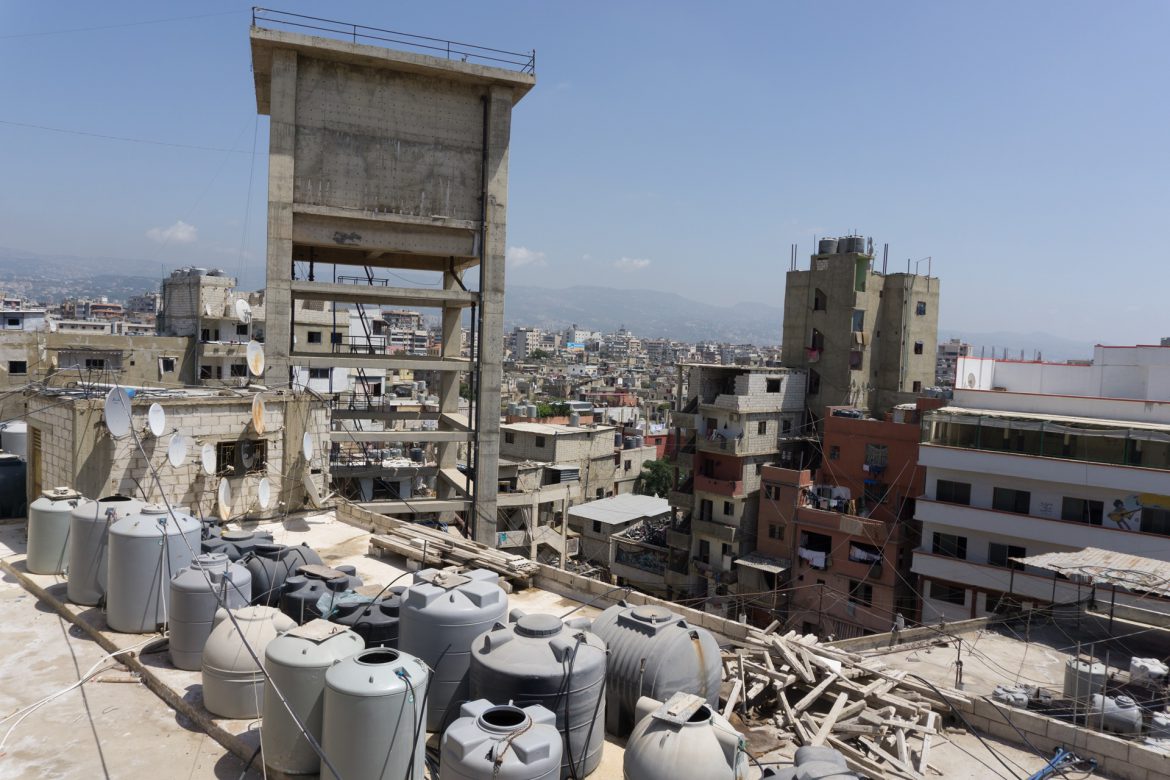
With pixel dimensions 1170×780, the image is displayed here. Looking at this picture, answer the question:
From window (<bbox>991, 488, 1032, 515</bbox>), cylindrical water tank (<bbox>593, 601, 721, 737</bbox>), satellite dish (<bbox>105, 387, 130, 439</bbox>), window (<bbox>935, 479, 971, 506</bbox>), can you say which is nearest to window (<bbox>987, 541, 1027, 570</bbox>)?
window (<bbox>991, 488, 1032, 515</bbox>)

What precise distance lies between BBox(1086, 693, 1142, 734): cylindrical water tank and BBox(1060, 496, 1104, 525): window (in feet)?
68.9

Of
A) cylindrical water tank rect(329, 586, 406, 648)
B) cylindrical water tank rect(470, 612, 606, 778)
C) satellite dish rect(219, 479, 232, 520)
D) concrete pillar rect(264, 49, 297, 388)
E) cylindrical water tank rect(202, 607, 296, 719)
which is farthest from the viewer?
concrete pillar rect(264, 49, 297, 388)

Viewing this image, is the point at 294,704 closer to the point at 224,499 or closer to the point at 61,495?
the point at 61,495

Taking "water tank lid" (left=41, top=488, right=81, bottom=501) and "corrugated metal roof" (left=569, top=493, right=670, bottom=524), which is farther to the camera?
"corrugated metal roof" (left=569, top=493, right=670, bottom=524)

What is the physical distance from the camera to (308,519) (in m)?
20.0

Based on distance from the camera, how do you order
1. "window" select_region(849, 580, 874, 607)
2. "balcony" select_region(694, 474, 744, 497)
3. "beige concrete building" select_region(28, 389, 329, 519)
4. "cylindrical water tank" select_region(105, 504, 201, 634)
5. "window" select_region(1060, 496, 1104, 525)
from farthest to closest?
"balcony" select_region(694, 474, 744, 497) → "window" select_region(849, 580, 874, 607) → "window" select_region(1060, 496, 1104, 525) → "beige concrete building" select_region(28, 389, 329, 519) → "cylindrical water tank" select_region(105, 504, 201, 634)

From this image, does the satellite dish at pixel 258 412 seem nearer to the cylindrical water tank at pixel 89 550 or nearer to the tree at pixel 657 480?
the cylindrical water tank at pixel 89 550

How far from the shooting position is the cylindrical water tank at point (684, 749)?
23.0ft

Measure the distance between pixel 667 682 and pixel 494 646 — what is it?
205 cm

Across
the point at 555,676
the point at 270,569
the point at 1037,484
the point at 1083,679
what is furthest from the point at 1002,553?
the point at 555,676

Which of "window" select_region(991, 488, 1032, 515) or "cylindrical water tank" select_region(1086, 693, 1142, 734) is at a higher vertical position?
"cylindrical water tank" select_region(1086, 693, 1142, 734)

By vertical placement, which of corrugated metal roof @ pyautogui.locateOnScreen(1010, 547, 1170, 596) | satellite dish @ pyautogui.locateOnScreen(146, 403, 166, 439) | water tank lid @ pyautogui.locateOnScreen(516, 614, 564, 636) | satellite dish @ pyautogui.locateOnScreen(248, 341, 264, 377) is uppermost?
satellite dish @ pyautogui.locateOnScreen(248, 341, 264, 377)

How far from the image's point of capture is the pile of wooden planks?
9312 millimetres

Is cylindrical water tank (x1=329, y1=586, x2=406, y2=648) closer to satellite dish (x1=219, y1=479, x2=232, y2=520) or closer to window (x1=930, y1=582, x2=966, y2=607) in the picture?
satellite dish (x1=219, y1=479, x2=232, y2=520)
